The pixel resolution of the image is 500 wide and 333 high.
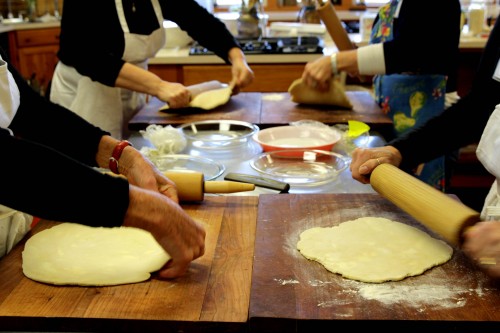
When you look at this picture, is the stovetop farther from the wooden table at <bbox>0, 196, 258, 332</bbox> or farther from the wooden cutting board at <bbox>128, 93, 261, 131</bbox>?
the wooden table at <bbox>0, 196, 258, 332</bbox>

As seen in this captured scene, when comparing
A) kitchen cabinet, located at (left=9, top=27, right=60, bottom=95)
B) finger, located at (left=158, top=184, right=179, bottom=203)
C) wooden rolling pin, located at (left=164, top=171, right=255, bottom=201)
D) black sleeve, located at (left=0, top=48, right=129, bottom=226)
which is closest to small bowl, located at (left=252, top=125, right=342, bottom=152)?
wooden rolling pin, located at (left=164, top=171, right=255, bottom=201)

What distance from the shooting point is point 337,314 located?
904 millimetres

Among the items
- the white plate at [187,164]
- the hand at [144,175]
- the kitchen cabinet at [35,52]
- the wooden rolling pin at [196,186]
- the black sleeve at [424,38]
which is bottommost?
the kitchen cabinet at [35,52]

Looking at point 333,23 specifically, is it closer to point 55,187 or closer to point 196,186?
point 196,186

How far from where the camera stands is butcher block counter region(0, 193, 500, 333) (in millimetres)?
898

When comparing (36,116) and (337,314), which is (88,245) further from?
(337,314)

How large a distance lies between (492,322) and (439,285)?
0.42 feet

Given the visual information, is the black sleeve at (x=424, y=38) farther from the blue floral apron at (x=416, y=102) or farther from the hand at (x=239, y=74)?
the hand at (x=239, y=74)

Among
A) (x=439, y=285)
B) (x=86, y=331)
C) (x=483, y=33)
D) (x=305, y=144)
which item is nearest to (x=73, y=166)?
(x=86, y=331)

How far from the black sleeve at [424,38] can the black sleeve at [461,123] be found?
0.56 meters

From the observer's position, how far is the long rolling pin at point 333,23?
94.7 inches

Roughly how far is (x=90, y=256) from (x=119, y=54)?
4.43 ft

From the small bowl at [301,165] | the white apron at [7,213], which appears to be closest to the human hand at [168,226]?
the white apron at [7,213]

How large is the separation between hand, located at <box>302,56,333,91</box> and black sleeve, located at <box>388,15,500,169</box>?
738 millimetres
